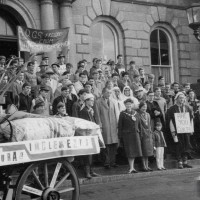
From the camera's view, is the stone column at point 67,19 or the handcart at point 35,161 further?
the stone column at point 67,19

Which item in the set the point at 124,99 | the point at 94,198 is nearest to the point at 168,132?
the point at 124,99

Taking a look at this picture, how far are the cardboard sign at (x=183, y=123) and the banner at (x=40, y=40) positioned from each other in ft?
13.2

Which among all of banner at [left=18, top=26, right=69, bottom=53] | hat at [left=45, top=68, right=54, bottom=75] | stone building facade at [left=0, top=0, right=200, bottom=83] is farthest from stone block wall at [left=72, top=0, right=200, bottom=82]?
hat at [left=45, top=68, right=54, bottom=75]

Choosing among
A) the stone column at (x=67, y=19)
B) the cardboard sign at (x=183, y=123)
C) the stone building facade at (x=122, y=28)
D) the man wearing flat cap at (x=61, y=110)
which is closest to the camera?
the man wearing flat cap at (x=61, y=110)

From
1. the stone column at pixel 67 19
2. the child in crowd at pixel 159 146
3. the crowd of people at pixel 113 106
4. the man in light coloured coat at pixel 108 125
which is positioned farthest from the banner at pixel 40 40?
the child in crowd at pixel 159 146

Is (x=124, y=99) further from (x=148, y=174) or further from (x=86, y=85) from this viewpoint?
(x=148, y=174)

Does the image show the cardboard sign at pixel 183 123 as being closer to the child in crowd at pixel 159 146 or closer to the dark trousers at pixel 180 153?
the dark trousers at pixel 180 153

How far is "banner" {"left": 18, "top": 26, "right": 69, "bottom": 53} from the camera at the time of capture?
43.3 ft

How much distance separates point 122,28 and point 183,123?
742cm

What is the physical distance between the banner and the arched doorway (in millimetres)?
2892

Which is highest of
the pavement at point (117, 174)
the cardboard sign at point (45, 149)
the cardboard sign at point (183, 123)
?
the cardboard sign at point (183, 123)

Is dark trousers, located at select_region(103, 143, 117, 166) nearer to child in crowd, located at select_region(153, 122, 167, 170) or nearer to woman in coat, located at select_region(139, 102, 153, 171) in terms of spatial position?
woman in coat, located at select_region(139, 102, 153, 171)

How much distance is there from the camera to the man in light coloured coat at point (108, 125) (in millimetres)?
11258

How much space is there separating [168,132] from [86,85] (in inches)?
121
